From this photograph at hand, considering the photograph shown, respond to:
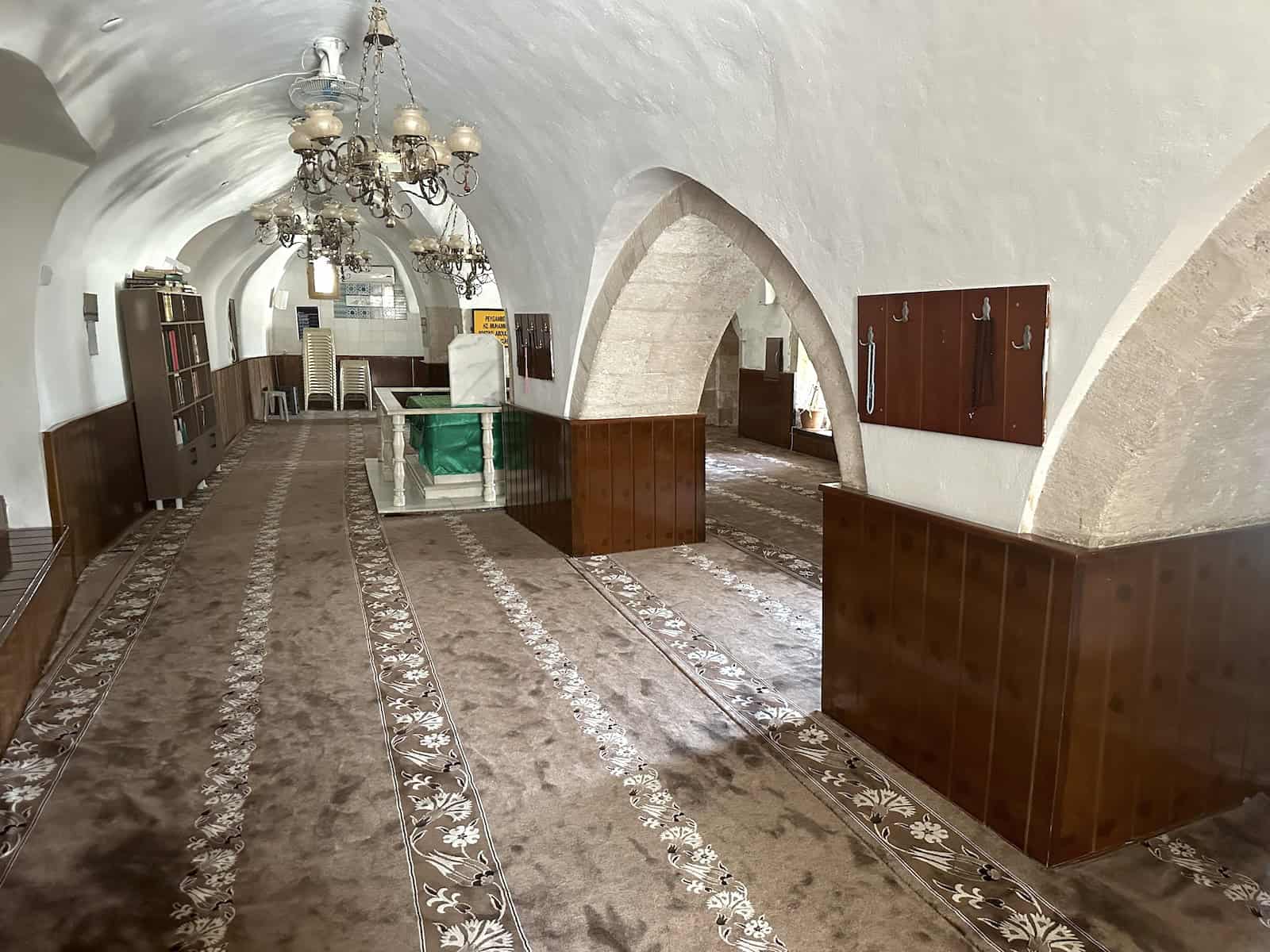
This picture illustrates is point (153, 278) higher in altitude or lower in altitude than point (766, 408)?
higher

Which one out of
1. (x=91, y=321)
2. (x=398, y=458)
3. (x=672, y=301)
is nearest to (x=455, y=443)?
(x=398, y=458)

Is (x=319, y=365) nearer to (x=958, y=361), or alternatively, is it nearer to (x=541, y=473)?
(x=541, y=473)

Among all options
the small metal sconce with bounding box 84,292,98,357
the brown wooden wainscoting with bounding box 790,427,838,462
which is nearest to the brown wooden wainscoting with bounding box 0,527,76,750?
the small metal sconce with bounding box 84,292,98,357

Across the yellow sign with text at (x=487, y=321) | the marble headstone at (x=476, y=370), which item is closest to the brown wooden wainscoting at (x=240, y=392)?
the yellow sign with text at (x=487, y=321)

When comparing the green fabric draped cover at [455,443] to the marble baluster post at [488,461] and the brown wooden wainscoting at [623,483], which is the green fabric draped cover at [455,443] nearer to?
the marble baluster post at [488,461]

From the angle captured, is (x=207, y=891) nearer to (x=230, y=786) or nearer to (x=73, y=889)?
(x=73, y=889)

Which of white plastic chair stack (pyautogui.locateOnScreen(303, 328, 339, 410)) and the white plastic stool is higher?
white plastic chair stack (pyautogui.locateOnScreen(303, 328, 339, 410))

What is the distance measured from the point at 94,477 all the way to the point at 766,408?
8218 mm

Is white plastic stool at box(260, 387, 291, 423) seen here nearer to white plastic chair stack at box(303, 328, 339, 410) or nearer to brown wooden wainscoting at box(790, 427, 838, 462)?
white plastic chair stack at box(303, 328, 339, 410)

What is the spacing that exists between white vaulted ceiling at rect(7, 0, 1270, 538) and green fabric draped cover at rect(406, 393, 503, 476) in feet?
7.62

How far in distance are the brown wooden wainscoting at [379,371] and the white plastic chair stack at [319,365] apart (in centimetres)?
16

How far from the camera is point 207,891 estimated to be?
257 cm

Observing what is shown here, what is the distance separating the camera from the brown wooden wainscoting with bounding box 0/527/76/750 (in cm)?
354

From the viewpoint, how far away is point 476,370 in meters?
8.29
